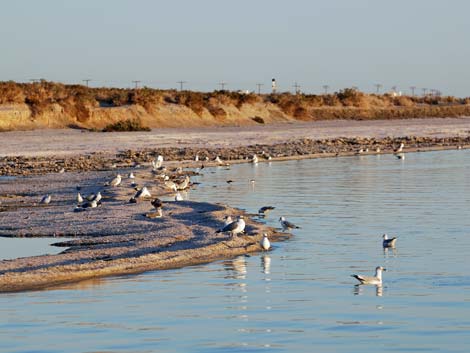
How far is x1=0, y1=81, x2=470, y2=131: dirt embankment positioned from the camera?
163 ft

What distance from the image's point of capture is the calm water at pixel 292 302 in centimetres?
1014

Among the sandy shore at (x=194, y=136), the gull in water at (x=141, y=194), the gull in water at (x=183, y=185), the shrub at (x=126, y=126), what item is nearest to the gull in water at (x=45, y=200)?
the gull in water at (x=141, y=194)

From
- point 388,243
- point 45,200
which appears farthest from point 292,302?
point 45,200

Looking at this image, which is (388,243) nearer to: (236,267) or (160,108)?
(236,267)

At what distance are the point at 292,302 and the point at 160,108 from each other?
1791 inches

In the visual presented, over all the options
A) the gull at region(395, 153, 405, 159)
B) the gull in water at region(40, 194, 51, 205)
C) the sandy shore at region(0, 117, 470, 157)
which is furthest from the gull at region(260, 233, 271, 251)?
the gull at region(395, 153, 405, 159)

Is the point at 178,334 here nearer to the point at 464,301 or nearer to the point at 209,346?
the point at 209,346

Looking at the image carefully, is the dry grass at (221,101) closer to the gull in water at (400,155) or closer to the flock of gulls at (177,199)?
the gull in water at (400,155)

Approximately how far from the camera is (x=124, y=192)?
79.0 ft

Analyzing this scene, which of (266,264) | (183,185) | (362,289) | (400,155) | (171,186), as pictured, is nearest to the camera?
(362,289)

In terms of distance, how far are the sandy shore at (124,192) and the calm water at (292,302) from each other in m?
0.63

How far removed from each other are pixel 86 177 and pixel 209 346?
19.0 metres

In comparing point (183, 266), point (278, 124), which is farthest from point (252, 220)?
point (278, 124)

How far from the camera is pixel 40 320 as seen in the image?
437 inches
